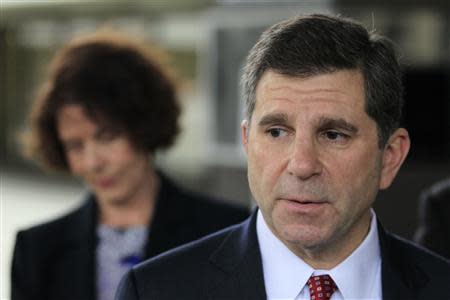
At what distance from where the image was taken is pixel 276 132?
1.82 meters

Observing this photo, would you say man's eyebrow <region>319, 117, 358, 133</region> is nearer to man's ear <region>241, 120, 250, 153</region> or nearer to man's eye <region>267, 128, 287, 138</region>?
man's eye <region>267, 128, 287, 138</region>

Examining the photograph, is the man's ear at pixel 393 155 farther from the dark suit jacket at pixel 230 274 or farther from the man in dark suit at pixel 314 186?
the dark suit jacket at pixel 230 274

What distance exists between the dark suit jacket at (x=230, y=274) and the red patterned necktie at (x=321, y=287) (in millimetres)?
112

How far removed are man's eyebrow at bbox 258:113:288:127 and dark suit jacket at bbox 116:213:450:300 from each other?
1.01 ft

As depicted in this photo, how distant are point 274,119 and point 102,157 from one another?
1.33 m

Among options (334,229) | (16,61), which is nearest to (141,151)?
(334,229)

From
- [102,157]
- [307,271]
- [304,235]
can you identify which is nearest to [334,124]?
[304,235]

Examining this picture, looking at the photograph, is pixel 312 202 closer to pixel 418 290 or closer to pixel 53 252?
pixel 418 290

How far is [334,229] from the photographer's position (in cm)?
183

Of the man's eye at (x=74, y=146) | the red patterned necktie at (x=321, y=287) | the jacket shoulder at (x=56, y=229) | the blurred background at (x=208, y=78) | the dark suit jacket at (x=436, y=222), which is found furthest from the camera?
the blurred background at (x=208, y=78)

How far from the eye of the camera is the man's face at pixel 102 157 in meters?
3.01

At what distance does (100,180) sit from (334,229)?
1.37 metres

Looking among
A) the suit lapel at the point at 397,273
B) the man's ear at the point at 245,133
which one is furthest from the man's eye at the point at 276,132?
the suit lapel at the point at 397,273

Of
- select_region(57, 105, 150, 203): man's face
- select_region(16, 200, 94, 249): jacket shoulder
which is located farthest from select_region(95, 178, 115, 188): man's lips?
select_region(16, 200, 94, 249): jacket shoulder
